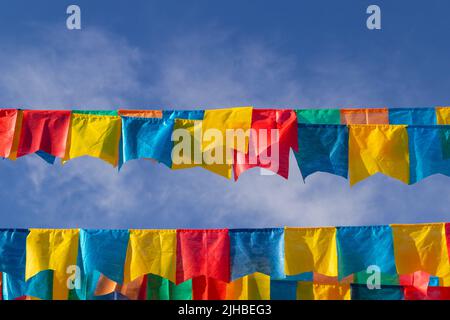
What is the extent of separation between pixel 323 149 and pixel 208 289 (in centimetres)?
327

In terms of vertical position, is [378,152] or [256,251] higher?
[378,152]

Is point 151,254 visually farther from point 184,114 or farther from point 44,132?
point 44,132

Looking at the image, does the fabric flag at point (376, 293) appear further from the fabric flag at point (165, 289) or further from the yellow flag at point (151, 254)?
the yellow flag at point (151, 254)

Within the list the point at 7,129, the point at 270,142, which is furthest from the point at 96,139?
the point at 270,142

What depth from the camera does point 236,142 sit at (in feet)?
32.7

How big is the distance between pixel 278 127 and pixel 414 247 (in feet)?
9.66

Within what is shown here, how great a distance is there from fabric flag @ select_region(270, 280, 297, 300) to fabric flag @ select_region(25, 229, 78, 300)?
3547 millimetres

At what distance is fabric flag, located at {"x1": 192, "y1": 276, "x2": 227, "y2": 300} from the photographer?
1093cm

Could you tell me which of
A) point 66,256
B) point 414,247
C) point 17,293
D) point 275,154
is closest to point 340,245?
point 414,247

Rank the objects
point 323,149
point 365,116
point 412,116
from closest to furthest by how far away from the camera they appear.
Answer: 1. point 323,149
2. point 365,116
3. point 412,116

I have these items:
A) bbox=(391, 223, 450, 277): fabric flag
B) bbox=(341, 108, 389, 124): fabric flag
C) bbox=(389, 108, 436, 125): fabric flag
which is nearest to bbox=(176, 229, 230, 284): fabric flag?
bbox=(391, 223, 450, 277): fabric flag

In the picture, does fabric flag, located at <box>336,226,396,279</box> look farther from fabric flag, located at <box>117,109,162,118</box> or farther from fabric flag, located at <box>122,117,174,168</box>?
fabric flag, located at <box>117,109,162,118</box>

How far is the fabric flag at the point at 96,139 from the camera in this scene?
10.1 meters
